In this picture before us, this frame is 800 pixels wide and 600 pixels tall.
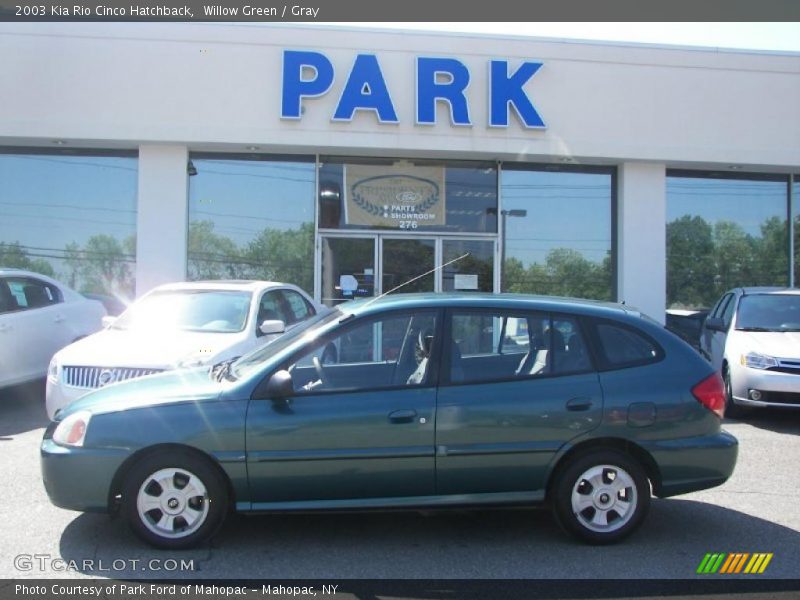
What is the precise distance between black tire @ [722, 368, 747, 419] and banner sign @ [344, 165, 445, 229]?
5940 mm

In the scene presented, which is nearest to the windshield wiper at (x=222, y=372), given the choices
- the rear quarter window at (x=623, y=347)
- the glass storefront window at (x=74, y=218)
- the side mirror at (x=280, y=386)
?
the side mirror at (x=280, y=386)

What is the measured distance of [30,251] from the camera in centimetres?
1313

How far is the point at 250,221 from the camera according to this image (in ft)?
43.3

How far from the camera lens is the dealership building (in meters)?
12.2

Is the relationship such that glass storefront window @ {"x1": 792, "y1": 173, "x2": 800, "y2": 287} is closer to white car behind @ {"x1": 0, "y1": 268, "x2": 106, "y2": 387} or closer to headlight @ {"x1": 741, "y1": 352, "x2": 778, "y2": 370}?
headlight @ {"x1": 741, "y1": 352, "x2": 778, "y2": 370}

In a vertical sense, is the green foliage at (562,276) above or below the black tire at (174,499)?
above

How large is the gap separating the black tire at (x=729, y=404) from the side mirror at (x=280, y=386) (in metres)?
6.22

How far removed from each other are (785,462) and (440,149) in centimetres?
765

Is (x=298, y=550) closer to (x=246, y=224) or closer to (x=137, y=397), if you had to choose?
(x=137, y=397)

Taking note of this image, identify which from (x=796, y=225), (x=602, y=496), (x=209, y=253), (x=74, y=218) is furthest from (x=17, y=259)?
(x=796, y=225)

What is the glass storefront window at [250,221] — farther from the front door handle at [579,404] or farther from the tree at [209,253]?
the front door handle at [579,404]

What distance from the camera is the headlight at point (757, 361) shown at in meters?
8.30

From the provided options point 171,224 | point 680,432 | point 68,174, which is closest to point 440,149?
point 171,224

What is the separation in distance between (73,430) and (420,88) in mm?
9365
